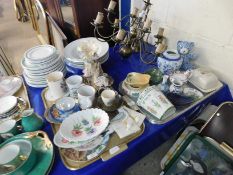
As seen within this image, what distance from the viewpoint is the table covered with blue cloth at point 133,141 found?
1.93 ft

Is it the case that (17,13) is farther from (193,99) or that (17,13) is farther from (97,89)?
(193,99)

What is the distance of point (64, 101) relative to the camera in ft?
2.51

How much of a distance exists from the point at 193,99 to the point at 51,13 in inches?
60.4

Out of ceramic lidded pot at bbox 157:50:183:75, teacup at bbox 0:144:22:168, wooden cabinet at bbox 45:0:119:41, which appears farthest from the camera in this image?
wooden cabinet at bbox 45:0:119:41

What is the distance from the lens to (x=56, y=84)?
2.60 ft

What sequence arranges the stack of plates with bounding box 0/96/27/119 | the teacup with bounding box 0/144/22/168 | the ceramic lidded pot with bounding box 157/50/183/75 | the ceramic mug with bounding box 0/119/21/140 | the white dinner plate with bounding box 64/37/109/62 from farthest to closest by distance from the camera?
the white dinner plate with bounding box 64/37/109/62
the ceramic lidded pot with bounding box 157/50/183/75
the stack of plates with bounding box 0/96/27/119
the ceramic mug with bounding box 0/119/21/140
the teacup with bounding box 0/144/22/168

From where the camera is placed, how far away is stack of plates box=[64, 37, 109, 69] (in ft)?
3.12

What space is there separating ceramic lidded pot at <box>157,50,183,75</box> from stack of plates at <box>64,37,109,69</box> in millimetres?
305

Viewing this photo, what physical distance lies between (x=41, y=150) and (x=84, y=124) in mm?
169

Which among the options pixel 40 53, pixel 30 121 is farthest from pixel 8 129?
pixel 40 53

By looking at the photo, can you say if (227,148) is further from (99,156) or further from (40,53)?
(40,53)

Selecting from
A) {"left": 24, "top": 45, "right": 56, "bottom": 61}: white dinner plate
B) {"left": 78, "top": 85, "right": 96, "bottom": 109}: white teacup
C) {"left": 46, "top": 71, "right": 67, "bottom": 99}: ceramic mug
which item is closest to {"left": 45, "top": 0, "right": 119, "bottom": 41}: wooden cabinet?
{"left": 24, "top": 45, "right": 56, "bottom": 61}: white dinner plate

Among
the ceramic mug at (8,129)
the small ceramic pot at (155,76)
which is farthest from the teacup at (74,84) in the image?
the small ceramic pot at (155,76)

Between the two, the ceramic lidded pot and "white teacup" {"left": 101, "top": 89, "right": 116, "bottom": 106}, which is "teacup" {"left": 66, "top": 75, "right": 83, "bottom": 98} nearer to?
"white teacup" {"left": 101, "top": 89, "right": 116, "bottom": 106}
